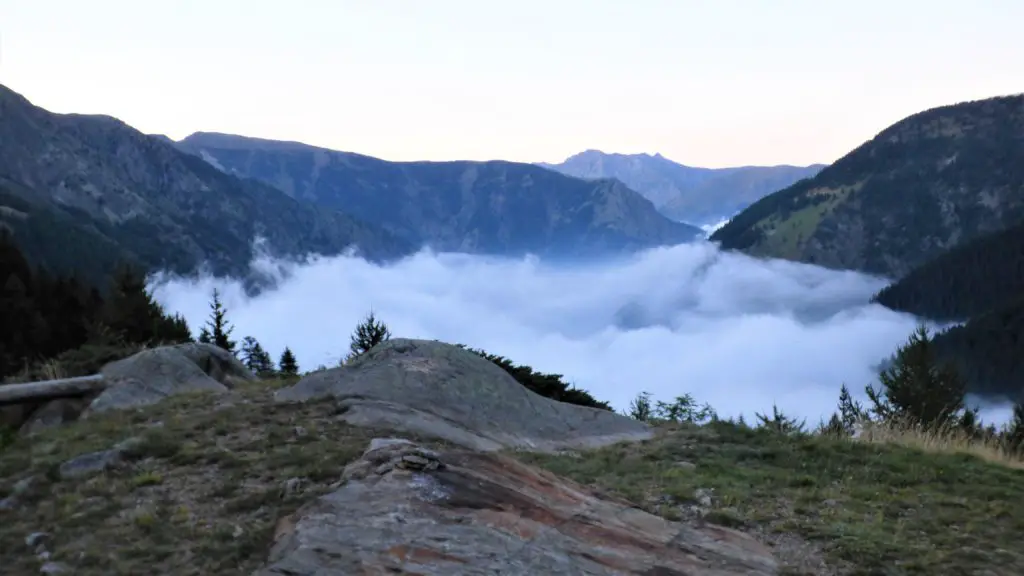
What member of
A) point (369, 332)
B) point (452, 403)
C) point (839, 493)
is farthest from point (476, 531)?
point (369, 332)

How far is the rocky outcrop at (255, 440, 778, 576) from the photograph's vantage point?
6.12 meters

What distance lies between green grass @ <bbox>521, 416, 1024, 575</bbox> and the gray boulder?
8.71m

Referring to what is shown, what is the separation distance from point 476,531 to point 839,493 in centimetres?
567

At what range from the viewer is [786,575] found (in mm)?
6746

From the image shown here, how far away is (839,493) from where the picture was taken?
952 centimetres

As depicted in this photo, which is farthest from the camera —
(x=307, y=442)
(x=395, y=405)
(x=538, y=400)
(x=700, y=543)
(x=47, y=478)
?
(x=538, y=400)

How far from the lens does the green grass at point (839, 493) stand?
7.29 meters

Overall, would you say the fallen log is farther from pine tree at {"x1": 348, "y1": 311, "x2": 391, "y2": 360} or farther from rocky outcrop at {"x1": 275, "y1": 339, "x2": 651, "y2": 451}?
pine tree at {"x1": 348, "y1": 311, "x2": 391, "y2": 360}

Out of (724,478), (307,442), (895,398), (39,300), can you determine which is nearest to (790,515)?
(724,478)

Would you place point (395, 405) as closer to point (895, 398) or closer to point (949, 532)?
point (949, 532)

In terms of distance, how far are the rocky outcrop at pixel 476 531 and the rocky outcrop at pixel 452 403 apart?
320 centimetres

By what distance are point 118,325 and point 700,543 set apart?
34.5 meters

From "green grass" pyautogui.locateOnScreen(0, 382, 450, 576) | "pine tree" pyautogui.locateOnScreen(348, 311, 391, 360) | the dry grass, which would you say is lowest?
"green grass" pyautogui.locateOnScreen(0, 382, 450, 576)

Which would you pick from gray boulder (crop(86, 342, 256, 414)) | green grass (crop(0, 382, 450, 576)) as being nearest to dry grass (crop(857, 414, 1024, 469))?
green grass (crop(0, 382, 450, 576))
